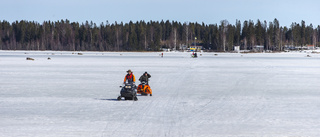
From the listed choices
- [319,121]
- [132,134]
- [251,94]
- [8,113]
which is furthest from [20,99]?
[319,121]

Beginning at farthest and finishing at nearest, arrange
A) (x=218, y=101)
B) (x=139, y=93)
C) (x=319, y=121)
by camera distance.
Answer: (x=139, y=93), (x=218, y=101), (x=319, y=121)

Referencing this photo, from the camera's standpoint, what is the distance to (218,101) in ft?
53.3

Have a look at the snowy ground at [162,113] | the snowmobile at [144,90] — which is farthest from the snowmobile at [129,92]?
the snowmobile at [144,90]

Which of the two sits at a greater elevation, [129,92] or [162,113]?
[129,92]

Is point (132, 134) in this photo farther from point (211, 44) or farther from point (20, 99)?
point (211, 44)

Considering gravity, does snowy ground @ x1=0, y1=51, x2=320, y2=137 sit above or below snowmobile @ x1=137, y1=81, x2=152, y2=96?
below

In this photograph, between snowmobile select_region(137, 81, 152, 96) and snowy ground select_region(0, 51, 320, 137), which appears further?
snowmobile select_region(137, 81, 152, 96)

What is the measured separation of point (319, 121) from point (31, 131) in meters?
7.25

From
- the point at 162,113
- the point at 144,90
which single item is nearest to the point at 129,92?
the point at 144,90

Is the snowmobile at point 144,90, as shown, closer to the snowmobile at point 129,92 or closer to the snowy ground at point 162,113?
the snowy ground at point 162,113

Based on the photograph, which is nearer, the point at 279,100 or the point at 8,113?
the point at 8,113

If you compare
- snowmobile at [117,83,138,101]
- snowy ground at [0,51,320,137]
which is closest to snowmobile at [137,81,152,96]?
snowy ground at [0,51,320,137]

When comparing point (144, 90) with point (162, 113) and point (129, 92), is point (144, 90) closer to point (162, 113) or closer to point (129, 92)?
point (129, 92)

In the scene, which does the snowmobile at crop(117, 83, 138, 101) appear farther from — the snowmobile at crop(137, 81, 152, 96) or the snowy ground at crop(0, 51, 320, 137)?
the snowmobile at crop(137, 81, 152, 96)
